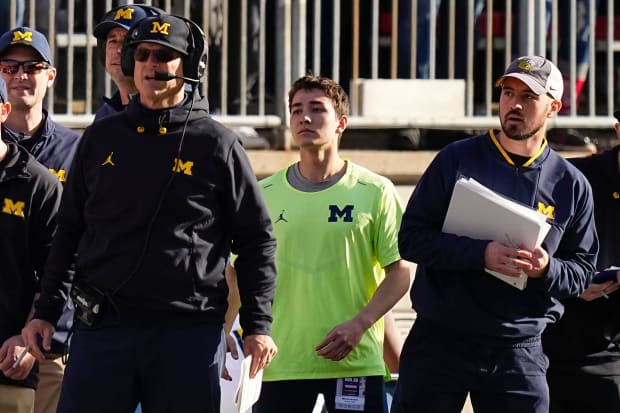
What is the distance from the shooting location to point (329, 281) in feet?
23.0

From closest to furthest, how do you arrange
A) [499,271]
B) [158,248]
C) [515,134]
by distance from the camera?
1. [158,248]
2. [499,271]
3. [515,134]

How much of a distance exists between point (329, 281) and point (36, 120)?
4.74ft

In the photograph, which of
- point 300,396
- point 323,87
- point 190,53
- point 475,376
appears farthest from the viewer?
point 323,87

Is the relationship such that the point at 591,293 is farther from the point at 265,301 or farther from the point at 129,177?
the point at 129,177

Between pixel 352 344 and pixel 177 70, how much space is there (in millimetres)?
1597

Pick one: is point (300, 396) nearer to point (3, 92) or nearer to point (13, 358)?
point (13, 358)

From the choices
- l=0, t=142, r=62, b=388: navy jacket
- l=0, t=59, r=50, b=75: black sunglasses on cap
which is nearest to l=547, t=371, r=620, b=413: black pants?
l=0, t=142, r=62, b=388: navy jacket

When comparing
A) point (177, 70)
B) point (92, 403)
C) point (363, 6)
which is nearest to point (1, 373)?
point (92, 403)

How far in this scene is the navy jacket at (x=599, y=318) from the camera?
7.20 meters

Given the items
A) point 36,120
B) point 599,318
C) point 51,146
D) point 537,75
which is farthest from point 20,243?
point 599,318

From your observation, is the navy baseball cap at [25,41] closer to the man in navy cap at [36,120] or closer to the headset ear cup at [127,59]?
the man in navy cap at [36,120]

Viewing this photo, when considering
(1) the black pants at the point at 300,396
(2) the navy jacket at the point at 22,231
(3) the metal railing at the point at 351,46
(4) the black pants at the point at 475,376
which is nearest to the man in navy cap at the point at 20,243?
(2) the navy jacket at the point at 22,231

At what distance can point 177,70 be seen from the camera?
5.86 metres

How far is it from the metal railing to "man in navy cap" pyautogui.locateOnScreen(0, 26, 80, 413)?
9.26ft
